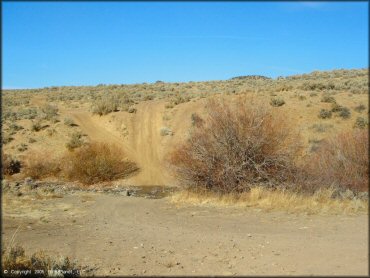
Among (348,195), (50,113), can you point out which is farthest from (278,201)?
(50,113)

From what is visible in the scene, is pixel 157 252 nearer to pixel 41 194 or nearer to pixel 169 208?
pixel 169 208

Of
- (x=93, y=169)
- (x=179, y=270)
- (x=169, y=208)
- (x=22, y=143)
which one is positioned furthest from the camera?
(x=22, y=143)

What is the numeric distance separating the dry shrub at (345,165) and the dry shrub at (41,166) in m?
17.0

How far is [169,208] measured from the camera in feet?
52.1

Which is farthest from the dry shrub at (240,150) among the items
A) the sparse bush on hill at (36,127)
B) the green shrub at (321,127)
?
the sparse bush on hill at (36,127)

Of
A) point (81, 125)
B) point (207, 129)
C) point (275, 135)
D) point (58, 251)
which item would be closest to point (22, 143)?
point (81, 125)

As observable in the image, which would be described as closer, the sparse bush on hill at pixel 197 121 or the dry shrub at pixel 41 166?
the sparse bush on hill at pixel 197 121

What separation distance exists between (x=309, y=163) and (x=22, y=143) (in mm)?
21070

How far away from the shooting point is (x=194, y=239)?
35.2ft

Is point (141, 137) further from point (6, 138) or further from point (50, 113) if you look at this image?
point (6, 138)

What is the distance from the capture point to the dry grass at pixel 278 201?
1284 centimetres

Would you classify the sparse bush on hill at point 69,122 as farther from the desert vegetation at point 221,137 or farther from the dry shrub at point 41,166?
the dry shrub at point 41,166

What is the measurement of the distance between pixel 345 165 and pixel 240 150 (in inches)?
142

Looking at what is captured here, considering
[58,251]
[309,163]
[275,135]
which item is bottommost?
[58,251]
